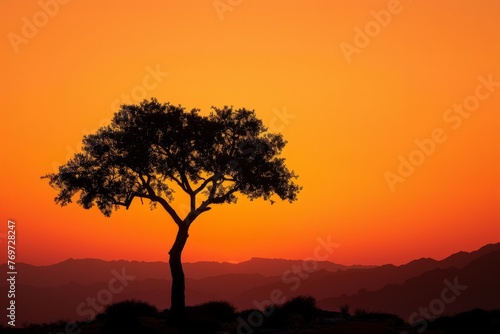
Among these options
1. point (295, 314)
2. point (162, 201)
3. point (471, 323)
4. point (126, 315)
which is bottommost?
point (471, 323)

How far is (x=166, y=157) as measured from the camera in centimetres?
4756

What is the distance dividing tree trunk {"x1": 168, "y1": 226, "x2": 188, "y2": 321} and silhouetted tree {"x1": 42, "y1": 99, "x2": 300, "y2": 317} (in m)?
1.86

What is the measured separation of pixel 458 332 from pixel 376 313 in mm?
6884

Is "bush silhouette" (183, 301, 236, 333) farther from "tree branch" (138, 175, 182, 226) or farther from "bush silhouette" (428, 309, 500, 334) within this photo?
"bush silhouette" (428, 309, 500, 334)

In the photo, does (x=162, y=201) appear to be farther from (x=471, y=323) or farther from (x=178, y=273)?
(x=471, y=323)

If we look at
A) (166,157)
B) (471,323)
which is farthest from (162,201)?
(471,323)

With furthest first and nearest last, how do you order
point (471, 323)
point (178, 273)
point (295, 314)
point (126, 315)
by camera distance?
point (178, 273)
point (471, 323)
point (295, 314)
point (126, 315)

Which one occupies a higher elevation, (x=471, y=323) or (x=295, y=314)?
(x=295, y=314)

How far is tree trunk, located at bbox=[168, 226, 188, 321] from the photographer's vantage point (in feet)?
145

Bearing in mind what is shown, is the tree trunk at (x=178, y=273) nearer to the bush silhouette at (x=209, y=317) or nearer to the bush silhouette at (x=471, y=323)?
the bush silhouette at (x=209, y=317)

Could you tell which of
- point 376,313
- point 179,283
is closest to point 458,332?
point 376,313

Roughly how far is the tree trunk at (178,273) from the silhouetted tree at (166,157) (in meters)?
1.86

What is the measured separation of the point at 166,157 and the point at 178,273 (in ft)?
28.9

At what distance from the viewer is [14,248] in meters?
43.4
